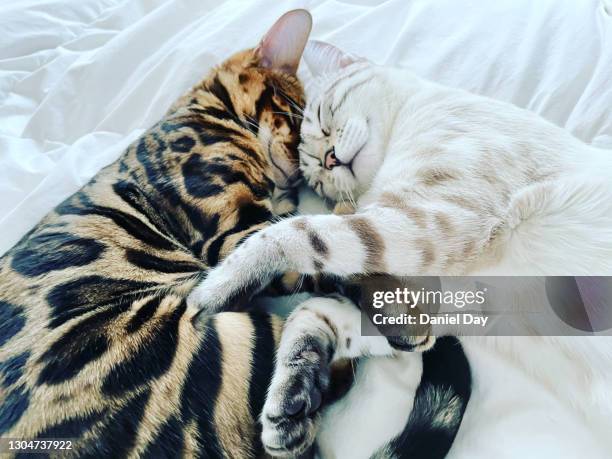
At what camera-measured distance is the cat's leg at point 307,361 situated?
779 millimetres

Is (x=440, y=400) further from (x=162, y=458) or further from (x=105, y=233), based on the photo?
(x=105, y=233)

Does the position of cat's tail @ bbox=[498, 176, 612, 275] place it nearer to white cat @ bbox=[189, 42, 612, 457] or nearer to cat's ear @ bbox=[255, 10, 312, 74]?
white cat @ bbox=[189, 42, 612, 457]

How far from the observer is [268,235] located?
943mm

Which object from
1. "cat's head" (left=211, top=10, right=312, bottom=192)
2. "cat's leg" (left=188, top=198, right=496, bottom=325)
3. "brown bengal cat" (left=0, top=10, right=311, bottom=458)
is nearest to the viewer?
"brown bengal cat" (left=0, top=10, right=311, bottom=458)

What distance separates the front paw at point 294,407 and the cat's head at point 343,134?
502 millimetres

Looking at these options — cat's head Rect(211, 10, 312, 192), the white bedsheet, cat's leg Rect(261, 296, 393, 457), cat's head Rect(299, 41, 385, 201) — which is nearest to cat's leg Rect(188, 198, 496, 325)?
cat's leg Rect(261, 296, 393, 457)

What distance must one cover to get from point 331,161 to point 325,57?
391 millimetres

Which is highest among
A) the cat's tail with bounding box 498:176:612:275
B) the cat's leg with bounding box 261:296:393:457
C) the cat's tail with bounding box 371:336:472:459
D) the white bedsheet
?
the white bedsheet

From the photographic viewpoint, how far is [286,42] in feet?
4.57

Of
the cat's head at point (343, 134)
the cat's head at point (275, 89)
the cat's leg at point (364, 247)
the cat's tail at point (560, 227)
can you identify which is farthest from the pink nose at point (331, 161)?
the cat's tail at point (560, 227)

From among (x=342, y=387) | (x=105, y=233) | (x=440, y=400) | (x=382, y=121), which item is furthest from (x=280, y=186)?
(x=440, y=400)

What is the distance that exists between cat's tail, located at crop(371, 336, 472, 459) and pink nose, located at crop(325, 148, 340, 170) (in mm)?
510

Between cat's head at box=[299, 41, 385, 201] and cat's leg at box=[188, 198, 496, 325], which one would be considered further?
cat's head at box=[299, 41, 385, 201]

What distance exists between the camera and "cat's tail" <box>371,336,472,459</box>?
0.75 metres
